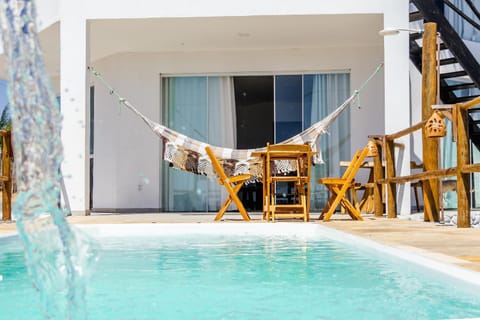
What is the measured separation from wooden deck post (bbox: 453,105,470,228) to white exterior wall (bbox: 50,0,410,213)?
2.72 m

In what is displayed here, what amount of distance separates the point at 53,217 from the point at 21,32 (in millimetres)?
663

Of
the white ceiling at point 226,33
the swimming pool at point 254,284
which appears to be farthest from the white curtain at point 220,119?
the swimming pool at point 254,284

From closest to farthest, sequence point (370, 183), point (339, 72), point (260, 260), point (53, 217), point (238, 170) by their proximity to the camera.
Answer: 1. point (53, 217)
2. point (260, 260)
3. point (238, 170)
4. point (370, 183)
5. point (339, 72)

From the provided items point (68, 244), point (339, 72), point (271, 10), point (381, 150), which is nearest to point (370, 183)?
point (381, 150)

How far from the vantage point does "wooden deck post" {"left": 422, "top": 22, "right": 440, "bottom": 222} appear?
229 inches

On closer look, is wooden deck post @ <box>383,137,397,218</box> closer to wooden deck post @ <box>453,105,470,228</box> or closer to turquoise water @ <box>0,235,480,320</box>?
wooden deck post @ <box>453,105,470,228</box>

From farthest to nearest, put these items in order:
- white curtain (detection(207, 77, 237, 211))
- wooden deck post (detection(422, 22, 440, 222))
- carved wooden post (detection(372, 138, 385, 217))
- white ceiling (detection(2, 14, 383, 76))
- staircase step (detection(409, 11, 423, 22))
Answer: white curtain (detection(207, 77, 237, 211))
staircase step (detection(409, 11, 423, 22))
white ceiling (detection(2, 14, 383, 76))
carved wooden post (detection(372, 138, 385, 217))
wooden deck post (detection(422, 22, 440, 222))

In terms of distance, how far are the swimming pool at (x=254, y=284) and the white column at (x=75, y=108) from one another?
288 centimetres

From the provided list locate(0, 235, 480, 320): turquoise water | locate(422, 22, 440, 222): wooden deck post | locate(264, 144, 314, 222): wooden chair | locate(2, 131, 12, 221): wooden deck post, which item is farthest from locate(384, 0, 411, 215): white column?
locate(2, 131, 12, 221): wooden deck post

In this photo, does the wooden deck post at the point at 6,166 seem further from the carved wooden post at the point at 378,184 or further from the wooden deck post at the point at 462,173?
the wooden deck post at the point at 462,173

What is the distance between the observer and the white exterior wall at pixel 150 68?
7430 millimetres

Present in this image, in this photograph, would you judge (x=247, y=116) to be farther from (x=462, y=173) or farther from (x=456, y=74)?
(x=462, y=173)

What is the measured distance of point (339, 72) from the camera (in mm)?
9211

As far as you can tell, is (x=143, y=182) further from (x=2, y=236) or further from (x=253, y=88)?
(x=2, y=236)
